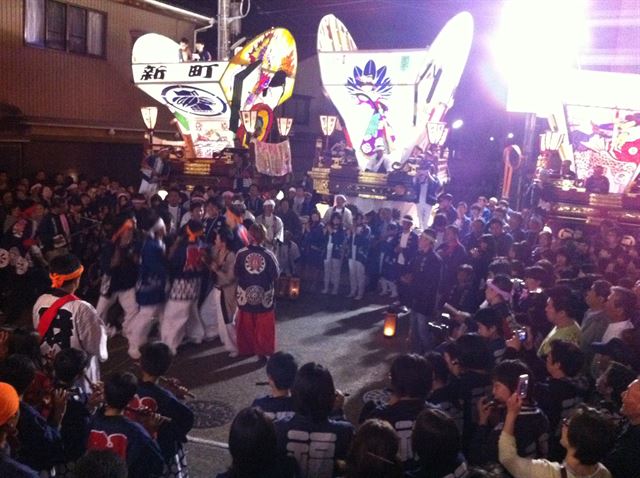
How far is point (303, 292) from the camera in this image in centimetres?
1103

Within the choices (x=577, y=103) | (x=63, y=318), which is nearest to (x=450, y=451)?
(x=63, y=318)

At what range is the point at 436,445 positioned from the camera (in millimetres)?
2619

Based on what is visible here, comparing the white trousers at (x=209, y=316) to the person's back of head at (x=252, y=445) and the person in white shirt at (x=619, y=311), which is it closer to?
the person in white shirt at (x=619, y=311)

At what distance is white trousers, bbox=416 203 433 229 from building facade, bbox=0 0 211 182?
10312mm

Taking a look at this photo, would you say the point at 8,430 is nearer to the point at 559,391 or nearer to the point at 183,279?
the point at 559,391

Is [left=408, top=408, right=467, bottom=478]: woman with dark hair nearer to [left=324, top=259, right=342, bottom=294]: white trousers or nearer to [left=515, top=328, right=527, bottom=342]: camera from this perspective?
[left=515, top=328, right=527, bottom=342]: camera

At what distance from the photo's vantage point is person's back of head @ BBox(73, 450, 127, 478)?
2.27m

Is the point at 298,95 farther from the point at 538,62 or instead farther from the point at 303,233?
the point at 303,233

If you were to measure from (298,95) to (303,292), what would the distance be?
1799cm

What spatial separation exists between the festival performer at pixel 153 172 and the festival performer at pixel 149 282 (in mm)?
6403

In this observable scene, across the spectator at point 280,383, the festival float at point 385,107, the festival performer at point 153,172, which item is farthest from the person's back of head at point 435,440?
the festival performer at point 153,172

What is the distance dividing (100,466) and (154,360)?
4.11ft

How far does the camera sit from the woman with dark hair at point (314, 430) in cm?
299

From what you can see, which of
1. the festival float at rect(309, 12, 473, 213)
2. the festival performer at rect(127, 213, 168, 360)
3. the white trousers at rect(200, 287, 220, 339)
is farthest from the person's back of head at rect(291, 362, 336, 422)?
the festival float at rect(309, 12, 473, 213)
